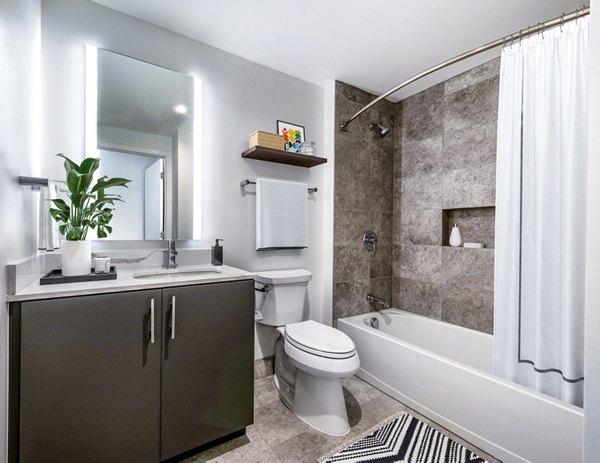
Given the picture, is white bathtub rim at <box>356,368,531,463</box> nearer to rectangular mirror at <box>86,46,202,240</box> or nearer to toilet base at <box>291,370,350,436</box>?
toilet base at <box>291,370,350,436</box>

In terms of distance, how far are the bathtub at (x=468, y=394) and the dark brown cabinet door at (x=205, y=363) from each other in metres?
1.03

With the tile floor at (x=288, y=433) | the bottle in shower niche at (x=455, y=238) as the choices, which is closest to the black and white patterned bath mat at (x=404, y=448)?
the tile floor at (x=288, y=433)

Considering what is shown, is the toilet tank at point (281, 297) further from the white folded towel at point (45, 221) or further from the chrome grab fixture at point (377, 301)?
the white folded towel at point (45, 221)

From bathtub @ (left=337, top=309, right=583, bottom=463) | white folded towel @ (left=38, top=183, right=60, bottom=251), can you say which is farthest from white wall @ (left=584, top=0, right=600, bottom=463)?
white folded towel @ (left=38, top=183, right=60, bottom=251)

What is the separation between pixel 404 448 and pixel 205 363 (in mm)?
1152

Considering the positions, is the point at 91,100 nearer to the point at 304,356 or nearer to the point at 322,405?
the point at 304,356

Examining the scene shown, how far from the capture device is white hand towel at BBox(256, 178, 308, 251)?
2.22m

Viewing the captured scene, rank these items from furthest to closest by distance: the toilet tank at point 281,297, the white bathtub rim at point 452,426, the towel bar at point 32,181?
the toilet tank at point 281,297 < the white bathtub rim at point 452,426 < the towel bar at point 32,181

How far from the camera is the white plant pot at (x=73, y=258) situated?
4.35ft

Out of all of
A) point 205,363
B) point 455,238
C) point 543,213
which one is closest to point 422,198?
point 455,238

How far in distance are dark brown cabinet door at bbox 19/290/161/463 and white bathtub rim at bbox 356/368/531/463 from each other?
1.49 meters

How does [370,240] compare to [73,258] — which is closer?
[73,258]

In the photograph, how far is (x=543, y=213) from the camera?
57.1 inches

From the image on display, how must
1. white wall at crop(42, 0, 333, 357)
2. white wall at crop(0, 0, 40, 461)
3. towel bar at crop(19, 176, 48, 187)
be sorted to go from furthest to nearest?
white wall at crop(42, 0, 333, 357) → towel bar at crop(19, 176, 48, 187) → white wall at crop(0, 0, 40, 461)
